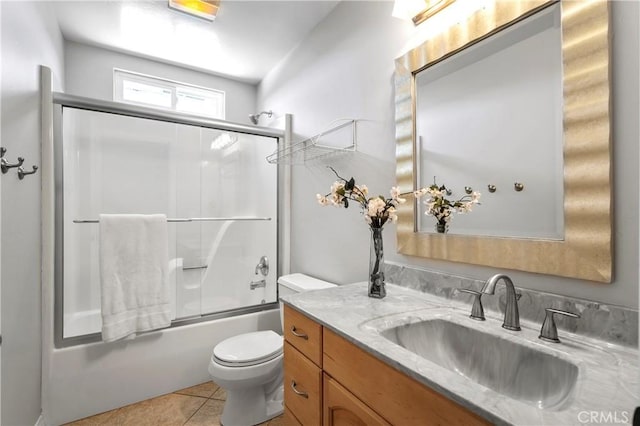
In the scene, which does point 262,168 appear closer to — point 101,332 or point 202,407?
point 101,332

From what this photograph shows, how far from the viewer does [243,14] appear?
2.12 m

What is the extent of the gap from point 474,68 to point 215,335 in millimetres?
2273

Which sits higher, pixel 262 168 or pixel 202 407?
pixel 262 168

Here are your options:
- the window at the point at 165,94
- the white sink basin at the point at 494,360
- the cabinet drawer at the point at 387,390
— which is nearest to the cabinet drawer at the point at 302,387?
the cabinet drawer at the point at 387,390

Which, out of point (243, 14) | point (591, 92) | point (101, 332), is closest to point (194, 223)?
point (101, 332)

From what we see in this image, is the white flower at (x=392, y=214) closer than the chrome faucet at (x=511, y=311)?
No

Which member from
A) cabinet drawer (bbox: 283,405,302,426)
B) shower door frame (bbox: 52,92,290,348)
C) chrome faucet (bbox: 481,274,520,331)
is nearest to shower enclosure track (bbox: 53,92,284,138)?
shower door frame (bbox: 52,92,290,348)

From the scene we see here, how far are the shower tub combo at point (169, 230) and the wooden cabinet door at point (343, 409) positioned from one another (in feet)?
4.74

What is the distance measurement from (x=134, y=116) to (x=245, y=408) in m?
1.99

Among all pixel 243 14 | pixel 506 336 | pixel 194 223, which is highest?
pixel 243 14

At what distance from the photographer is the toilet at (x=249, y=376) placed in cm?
158

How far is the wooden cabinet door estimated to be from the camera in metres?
0.82

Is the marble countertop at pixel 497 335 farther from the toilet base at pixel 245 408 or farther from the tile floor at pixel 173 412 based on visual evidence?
the tile floor at pixel 173 412

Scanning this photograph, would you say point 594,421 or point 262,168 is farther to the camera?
point 262,168
